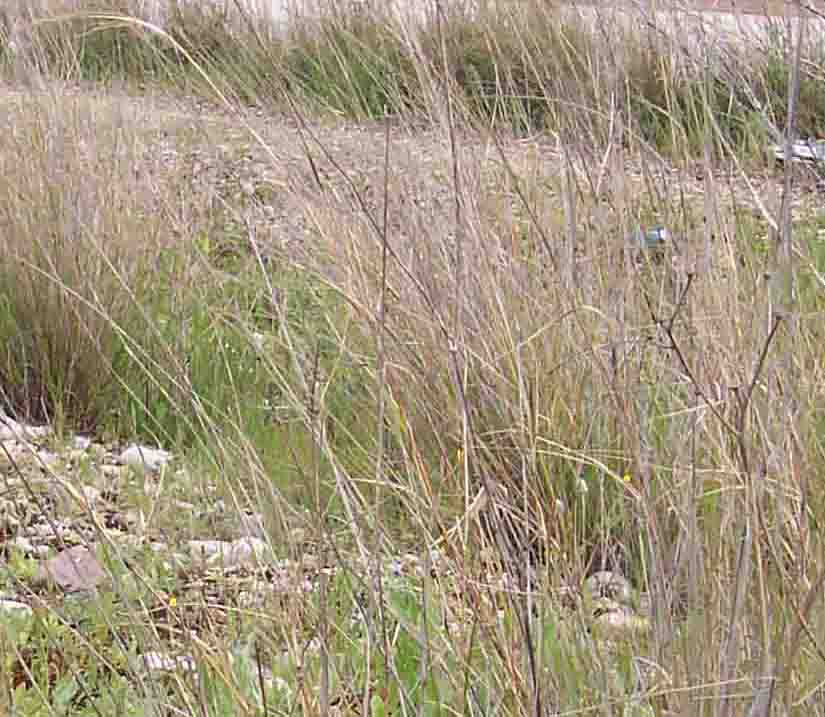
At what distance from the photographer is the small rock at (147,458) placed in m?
2.22

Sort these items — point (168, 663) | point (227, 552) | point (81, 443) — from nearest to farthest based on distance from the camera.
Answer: point (168, 663) → point (227, 552) → point (81, 443)

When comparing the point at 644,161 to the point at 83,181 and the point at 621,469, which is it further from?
the point at 83,181

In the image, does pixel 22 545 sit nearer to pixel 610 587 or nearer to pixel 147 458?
pixel 147 458

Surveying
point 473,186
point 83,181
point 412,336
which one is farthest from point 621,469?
point 83,181

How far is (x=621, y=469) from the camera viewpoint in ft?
6.32

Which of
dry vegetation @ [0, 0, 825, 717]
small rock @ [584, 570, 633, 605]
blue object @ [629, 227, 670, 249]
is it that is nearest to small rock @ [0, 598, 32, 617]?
dry vegetation @ [0, 0, 825, 717]

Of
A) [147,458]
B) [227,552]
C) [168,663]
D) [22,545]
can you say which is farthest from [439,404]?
[168,663]

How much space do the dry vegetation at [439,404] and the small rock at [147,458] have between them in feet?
0.19

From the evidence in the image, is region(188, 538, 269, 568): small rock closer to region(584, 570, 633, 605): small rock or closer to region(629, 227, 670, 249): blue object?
region(584, 570, 633, 605): small rock

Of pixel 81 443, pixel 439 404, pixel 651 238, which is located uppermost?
pixel 651 238

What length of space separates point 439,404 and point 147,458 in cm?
53

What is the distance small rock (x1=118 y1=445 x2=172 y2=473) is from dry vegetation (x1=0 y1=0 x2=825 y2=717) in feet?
0.19

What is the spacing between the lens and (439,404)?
210cm

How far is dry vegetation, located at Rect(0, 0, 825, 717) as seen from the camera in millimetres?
1176
